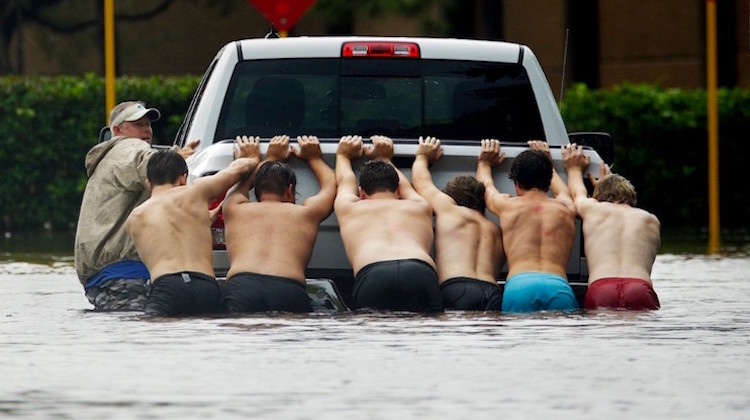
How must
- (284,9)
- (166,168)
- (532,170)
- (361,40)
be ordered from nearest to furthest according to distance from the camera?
(532,170), (166,168), (361,40), (284,9)

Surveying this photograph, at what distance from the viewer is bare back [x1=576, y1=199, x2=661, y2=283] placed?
11883 mm

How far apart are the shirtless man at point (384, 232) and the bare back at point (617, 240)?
0.89 meters

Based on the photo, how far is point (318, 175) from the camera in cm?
1169

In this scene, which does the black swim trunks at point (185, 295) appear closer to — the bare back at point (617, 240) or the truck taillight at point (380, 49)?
the truck taillight at point (380, 49)

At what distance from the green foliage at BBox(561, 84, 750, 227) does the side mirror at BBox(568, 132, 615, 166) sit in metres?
11.2

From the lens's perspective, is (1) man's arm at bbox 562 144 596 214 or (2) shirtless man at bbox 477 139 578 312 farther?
(1) man's arm at bbox 562 144 596 214

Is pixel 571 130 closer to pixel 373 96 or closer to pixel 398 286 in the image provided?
pixel 373 96

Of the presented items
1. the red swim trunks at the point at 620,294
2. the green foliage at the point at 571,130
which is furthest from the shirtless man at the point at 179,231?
the green foliage at the point at 571,130

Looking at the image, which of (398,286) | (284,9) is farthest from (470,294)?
(284,9)

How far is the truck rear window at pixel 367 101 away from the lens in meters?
12.2

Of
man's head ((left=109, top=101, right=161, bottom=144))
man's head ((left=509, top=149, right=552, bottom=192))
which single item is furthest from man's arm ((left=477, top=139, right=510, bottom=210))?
man's head ((left=109, top=101, right=161, bottom=144))

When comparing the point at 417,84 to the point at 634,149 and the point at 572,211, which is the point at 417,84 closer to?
the point at 572,211

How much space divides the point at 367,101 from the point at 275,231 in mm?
1057

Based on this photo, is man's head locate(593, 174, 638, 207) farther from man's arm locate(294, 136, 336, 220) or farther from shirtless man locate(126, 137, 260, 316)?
shirtless man locate(126, 137, 260, 316)
